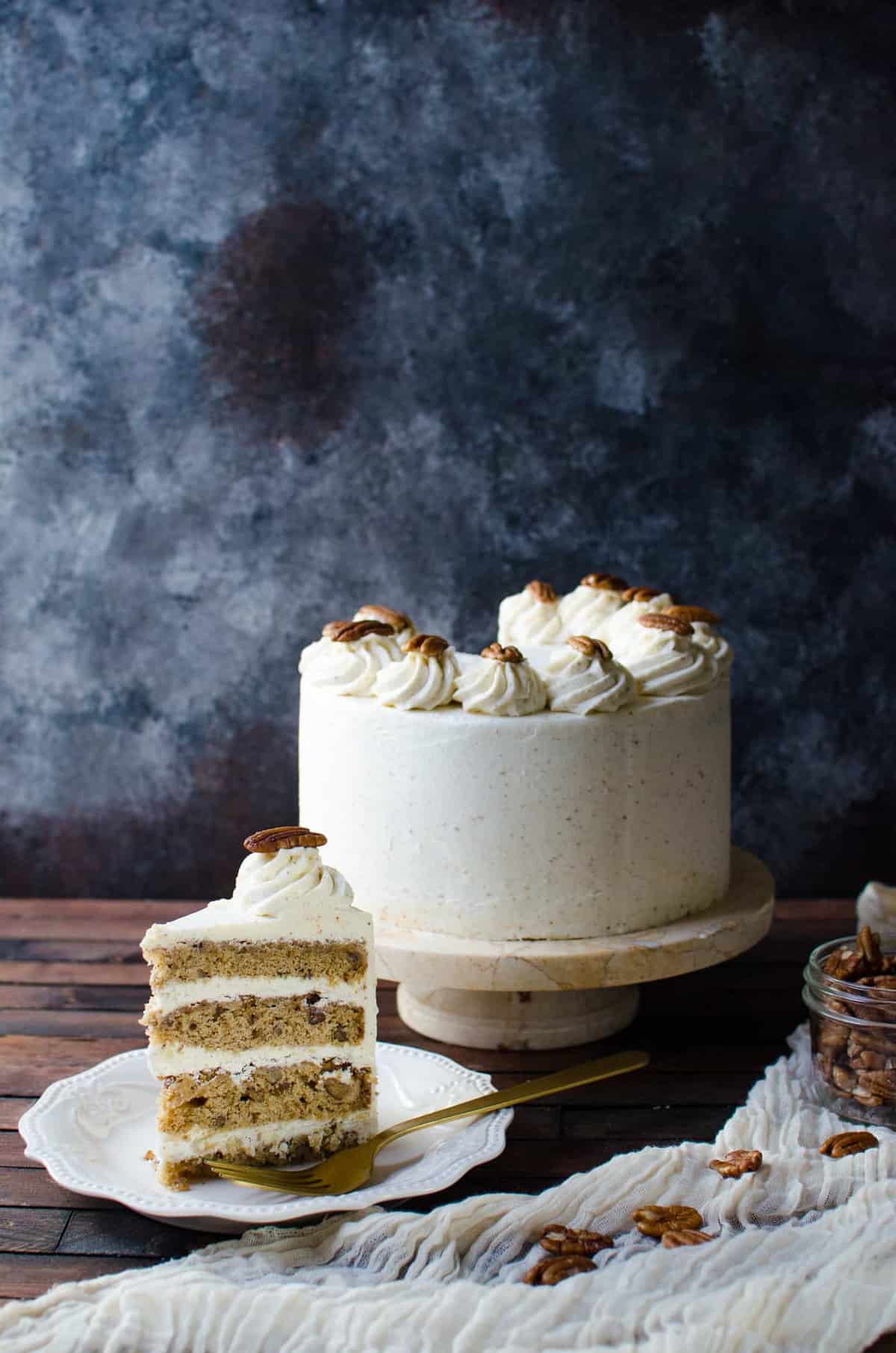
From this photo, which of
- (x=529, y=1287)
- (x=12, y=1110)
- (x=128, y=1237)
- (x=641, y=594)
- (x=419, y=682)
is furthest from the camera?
(x=641, y=594)

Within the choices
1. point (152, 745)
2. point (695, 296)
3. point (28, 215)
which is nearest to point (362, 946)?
point (152, 745)

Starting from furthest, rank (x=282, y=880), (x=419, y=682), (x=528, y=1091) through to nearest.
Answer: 1. (x=419, y=682)
2. (x=528, y=1091)
3. (x=282, y=880)

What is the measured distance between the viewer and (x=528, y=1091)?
9.26ft

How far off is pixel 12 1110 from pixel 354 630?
1.14 metres

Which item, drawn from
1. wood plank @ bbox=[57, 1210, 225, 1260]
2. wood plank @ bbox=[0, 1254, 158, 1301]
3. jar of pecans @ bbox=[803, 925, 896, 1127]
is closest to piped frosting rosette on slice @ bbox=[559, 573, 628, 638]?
jar of pecans @ bbox=[803, 925, 896, 1127]

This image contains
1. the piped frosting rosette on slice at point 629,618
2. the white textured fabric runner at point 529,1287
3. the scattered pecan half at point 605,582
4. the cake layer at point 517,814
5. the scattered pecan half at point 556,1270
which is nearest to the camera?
the white textured fabric runner at point 529,1287

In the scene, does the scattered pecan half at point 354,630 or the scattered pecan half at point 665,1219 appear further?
the scattered pecan half at point 354,630

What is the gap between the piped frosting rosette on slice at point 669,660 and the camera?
10.7ft

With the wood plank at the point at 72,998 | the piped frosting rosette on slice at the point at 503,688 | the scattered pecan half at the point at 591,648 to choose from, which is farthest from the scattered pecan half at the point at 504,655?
the wood plank at the point at 72,998

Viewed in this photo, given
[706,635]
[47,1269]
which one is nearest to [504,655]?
[706,635]

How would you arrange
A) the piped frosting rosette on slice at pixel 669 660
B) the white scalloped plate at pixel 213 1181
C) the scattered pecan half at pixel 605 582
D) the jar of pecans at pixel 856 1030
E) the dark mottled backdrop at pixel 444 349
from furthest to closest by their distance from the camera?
the dark mottled backdrop at pixel 444 349
the scattered pecan half at pixel 605 582
the piped frosting rosette on slice at pixel 669 660
the jar of pecans at pixel 856 1030
the white scalloped plate at pixel 213 1181

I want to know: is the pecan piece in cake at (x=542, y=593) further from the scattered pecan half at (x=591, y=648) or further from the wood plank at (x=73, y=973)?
the wood plank at (x=73, y=973)

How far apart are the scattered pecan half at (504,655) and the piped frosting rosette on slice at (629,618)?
0.95 ft

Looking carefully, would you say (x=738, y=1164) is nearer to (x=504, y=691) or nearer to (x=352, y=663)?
(x=504, y=691)
